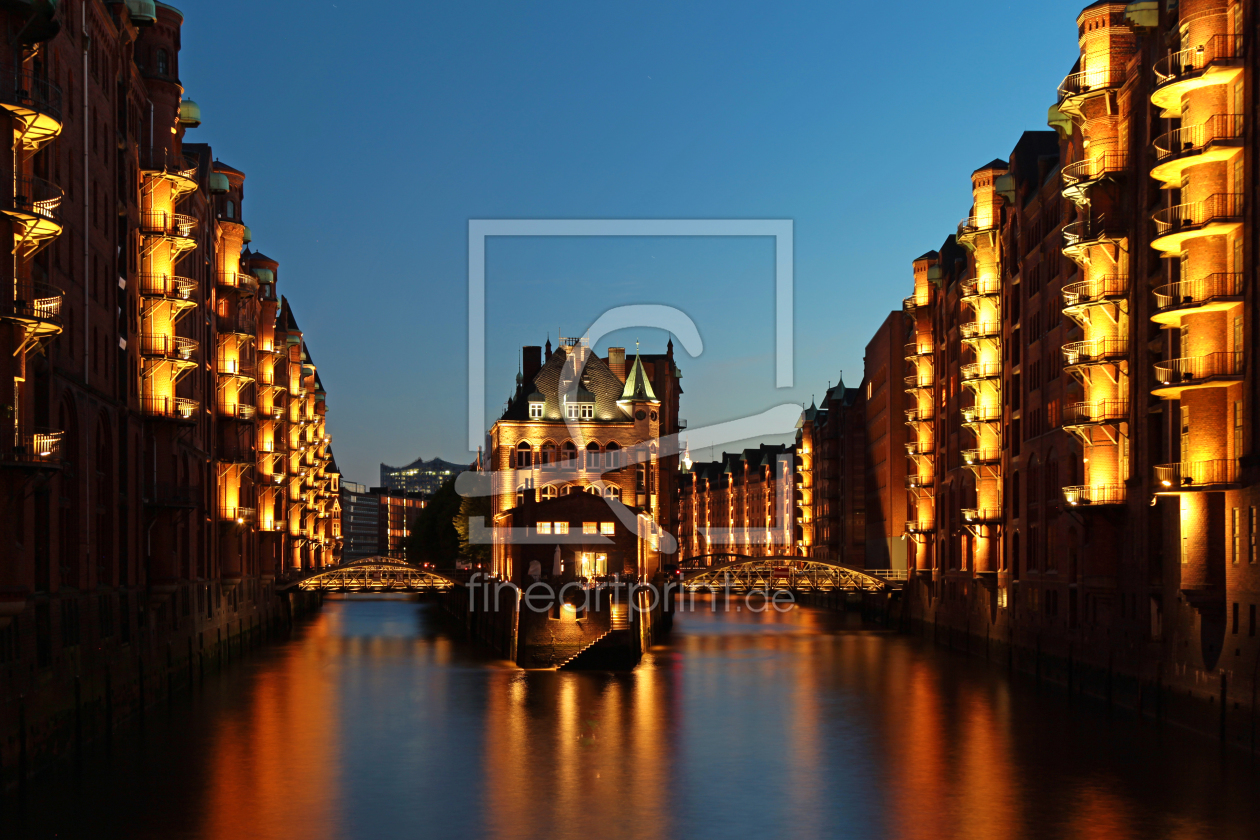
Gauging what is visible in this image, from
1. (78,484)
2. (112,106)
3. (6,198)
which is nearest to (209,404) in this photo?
(112,106)

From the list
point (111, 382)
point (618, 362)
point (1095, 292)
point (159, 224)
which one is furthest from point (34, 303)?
point (618, 362)

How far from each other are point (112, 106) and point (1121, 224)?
36407 mm

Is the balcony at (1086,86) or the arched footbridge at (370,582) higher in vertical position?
the balcony at (1086,86)

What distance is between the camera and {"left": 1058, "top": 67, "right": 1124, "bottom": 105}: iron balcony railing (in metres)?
53.9

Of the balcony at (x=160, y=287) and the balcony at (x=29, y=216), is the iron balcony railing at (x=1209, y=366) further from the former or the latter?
the balcony at (x=160, y=287)

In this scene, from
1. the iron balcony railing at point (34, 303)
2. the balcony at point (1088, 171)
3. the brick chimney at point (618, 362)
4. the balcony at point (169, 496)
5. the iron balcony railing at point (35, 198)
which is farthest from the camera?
the brick chimney at point (618, 362)

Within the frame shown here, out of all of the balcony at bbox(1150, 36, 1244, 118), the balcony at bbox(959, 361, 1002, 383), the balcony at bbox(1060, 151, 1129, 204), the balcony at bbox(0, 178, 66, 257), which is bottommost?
the balcony at bbox(959, 361, 1002, 383)

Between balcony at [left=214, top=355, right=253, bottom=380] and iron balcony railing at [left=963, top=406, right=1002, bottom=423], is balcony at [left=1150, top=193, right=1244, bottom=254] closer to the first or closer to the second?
iron balcony railing at [left=963, top=406, right=1002, bottom=423]

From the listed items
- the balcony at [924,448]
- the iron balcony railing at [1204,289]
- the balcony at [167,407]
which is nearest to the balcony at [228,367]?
the balcony at [167,407]

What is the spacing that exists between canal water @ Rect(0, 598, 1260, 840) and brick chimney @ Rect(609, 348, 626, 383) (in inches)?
1862

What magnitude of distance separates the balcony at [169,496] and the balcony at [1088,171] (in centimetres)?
3659

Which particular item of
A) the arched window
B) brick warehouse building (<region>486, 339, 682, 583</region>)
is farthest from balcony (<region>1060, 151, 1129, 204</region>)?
the arched window

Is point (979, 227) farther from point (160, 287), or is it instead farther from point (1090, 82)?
point (160, 287)

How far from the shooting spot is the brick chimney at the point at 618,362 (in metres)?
116
